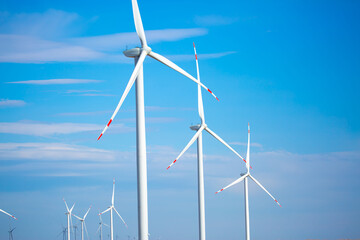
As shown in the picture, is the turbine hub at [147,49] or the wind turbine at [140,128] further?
the turbine hub at [147,49]

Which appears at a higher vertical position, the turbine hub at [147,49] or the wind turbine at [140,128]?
the turbine hub at [147,49]

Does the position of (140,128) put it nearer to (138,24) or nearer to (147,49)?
(147,49)

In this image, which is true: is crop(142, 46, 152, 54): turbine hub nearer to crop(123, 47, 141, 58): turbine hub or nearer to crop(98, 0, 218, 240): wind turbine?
crop(98, 0, 218, 240): wind turbine

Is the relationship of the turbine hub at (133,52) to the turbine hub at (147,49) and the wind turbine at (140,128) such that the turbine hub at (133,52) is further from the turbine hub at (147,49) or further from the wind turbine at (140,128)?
the turbine hub at (147,49)

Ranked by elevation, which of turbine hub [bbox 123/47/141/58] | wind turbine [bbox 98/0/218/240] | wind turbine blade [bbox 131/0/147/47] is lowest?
wind turbine [bbox 98/0/218/240]

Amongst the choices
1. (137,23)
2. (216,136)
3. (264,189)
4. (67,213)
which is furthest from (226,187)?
(67,213)

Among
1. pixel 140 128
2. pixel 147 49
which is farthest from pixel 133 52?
pixel 140 128

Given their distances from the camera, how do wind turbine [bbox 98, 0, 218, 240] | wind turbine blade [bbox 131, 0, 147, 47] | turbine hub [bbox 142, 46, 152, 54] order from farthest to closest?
1. wind turbine blade [bbox 131, 0, 147, 47]
2. turbine hub [bbox 142, 46, 152, 54]
3. wind turbine [bbox 98, 0, 218, 240]

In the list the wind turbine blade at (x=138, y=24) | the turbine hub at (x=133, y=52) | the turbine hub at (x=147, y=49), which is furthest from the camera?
the wind turbine blade at (x=138, y=24)

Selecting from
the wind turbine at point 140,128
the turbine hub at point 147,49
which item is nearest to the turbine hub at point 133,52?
the wind turbine at point 140,128

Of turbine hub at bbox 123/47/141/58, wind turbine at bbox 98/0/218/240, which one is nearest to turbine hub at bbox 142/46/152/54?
wind turbine at bbox 98/0/218/240

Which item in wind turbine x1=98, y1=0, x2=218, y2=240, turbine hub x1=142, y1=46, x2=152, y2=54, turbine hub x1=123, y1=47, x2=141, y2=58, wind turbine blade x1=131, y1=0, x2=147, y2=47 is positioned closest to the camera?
wind turbine x1=98, y1=0, x2=218, y2=240

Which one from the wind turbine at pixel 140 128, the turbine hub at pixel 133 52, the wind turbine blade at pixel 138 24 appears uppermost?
the wind turbine blade at pixel 138 24

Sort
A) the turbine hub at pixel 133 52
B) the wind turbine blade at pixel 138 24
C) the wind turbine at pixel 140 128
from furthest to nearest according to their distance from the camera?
the wind turbine blade at pixel 138 24 → the turbine hub at pixel 133 52 → the wind turbine at pixel 140 128
